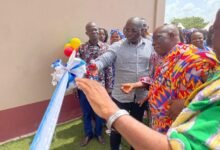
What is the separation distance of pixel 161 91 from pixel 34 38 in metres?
2.95

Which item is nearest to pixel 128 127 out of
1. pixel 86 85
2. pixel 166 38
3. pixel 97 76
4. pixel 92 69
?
pixel 86 85

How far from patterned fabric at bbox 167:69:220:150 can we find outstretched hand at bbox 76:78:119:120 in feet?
0.77

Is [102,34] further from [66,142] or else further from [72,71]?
[72,71]

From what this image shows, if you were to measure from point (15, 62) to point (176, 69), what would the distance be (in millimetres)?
3046

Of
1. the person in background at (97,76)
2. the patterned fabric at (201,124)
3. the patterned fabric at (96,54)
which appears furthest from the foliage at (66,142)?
the patterned fabric at (201,124)

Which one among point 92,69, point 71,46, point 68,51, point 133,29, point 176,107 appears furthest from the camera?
point 71,46

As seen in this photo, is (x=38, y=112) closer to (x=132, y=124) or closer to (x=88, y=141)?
(x=88, y=141)

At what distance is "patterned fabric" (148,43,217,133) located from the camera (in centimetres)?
146

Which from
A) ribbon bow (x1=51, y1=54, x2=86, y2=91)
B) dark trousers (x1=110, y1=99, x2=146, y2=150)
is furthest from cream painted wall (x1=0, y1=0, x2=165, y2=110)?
ribbon bow (x1=51, y1=54, x2=86, y2=91)

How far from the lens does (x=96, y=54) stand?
4.13 m

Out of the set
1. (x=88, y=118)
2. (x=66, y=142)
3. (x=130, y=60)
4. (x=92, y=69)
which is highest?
(x=92, y=69)

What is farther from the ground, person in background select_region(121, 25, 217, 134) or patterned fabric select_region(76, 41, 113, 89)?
person in background select_region(121, 25, 217, 134)

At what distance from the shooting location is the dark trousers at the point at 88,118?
4.26 meters

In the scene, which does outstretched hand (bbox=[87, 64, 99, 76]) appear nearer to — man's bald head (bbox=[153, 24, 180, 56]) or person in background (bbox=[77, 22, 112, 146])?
man's bald head (bbox=[153, 24, 180, 56])
